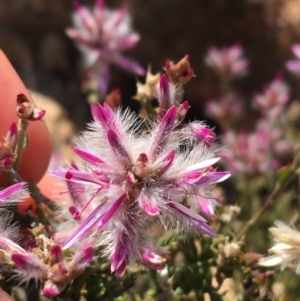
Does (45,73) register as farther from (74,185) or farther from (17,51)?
(74,185)

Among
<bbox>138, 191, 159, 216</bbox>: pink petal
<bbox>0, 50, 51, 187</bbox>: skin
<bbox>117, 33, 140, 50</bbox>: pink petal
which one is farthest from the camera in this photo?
<bbox>117, 33, 140, 50</bbox>: pink petal

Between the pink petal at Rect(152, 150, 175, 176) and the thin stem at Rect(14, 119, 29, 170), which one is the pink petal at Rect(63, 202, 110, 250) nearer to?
the pink petal at Rect(152, 150, 175, 176)

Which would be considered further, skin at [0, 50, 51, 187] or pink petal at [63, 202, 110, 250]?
skin at [0, 50, 51, 187]

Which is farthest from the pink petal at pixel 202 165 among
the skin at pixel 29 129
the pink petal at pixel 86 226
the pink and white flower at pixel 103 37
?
the pink and white flower at pixel 103 37

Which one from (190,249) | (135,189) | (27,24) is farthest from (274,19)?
(135,189)

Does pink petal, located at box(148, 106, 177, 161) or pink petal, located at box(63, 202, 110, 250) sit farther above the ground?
pink petal, located at box(148, 106, 177, 161)

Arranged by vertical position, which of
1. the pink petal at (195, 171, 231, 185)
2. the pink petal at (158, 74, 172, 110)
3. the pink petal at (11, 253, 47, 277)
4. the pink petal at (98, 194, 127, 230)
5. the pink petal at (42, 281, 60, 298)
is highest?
the pink petal at (158, 74, 172, 110)

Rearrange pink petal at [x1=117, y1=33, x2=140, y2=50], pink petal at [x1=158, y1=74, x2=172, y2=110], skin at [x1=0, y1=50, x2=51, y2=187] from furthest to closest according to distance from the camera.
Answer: pink petal at [x1=117, y1=33, x2=140, y2=50]
skin at [x1=0, y1=50, x2=51, y2=187]
pink petal at [x1=158, y1=74, x2=172, y2=110]

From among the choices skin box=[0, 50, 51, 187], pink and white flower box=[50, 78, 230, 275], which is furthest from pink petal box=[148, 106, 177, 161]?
skin box=[0, 50, 51, 187]
